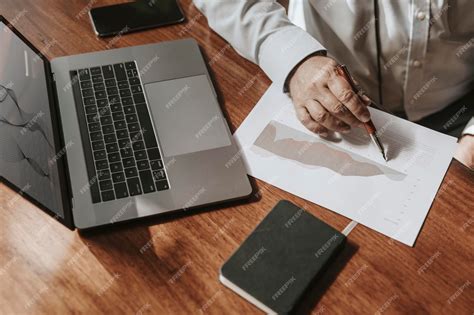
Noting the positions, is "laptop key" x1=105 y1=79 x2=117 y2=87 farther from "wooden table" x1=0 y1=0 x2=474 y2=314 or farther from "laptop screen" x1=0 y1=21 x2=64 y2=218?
"wooden table" x1=0 y1=0 x2=474 y2=314

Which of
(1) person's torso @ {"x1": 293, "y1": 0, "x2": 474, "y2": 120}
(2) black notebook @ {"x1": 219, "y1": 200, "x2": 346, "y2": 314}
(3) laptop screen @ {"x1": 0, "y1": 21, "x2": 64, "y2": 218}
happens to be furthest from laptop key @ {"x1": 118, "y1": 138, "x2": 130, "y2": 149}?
(1) person's torso @ {"x1": 293, "y1": 0, "x2": 474, "y2": 120}

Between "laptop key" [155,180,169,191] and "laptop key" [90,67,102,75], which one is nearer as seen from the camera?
"laptop key" [155,180,169,191]

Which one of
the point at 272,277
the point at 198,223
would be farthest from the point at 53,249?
the point at 272,277

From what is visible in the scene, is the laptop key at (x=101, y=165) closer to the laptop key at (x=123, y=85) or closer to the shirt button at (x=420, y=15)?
the laptop key at (x=123, y=85)

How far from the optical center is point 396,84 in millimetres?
1266

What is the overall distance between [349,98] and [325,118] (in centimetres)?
6

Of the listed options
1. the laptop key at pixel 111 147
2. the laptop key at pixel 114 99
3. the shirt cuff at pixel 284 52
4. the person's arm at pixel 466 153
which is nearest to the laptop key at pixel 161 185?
the laptop key at pixel 111 147

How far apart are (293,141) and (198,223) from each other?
241 mm

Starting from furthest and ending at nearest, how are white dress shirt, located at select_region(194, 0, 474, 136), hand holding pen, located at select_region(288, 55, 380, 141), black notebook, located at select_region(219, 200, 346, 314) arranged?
white dress shirt, located at select_region(194, 0, 474, 136) → hand holding pen, located at select_region(288, 55, 380, 141) → black notebook, located at select_region(219, 200, 346, 314)

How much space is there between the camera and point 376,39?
1.20 meters

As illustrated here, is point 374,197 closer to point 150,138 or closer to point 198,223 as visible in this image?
point 198,223

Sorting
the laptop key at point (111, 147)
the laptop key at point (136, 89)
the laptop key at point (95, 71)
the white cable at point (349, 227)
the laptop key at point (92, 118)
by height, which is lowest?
the white cable at point (349, 227)

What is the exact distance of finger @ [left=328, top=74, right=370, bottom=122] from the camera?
983mm

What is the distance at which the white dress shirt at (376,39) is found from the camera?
1.11 meters
